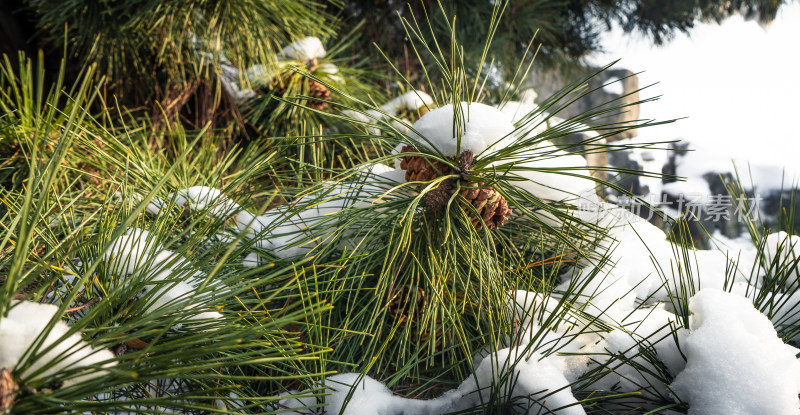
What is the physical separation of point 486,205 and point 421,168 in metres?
0.07

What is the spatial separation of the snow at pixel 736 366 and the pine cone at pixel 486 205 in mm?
182

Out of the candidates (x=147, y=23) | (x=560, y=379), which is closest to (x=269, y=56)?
(x=147, y=23)

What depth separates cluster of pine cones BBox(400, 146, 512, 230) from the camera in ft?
1.46

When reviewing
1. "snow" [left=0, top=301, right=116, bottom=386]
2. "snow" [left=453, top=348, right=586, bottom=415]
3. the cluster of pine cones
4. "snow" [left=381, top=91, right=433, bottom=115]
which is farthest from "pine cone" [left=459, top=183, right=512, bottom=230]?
"snow" [left=381, top=91, right=433, bottom=115]

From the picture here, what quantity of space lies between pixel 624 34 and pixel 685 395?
4.72ft

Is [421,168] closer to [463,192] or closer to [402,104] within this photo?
[463,192]

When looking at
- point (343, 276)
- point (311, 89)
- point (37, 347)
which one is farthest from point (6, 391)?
point (311, 89)

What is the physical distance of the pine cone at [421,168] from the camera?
456 millimetres

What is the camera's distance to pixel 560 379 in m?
0.43

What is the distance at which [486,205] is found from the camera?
455 millimetres

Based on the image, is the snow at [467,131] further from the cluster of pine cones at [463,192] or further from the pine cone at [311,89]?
the pine cone at [311,89]

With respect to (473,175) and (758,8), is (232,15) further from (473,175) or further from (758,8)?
(758,8)

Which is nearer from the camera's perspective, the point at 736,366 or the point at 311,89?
the point at 736,366

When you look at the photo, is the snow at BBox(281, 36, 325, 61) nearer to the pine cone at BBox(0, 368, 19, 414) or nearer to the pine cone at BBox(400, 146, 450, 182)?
the pine cone at BBox(400, 146, 450, 182)
